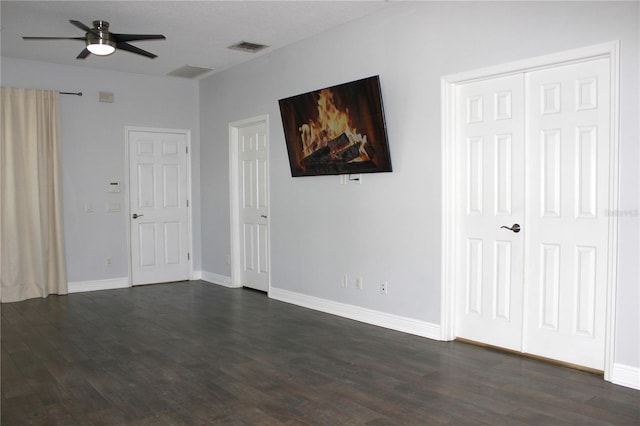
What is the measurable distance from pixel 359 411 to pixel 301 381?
1.92 feet

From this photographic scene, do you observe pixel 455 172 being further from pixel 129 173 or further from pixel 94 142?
pixel 94 142

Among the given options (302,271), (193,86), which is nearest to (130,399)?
(302,271)

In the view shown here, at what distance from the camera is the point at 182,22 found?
16.0 ft

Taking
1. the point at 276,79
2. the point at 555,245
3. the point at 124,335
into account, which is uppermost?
the point at 276,79

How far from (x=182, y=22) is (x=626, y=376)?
4.59 m

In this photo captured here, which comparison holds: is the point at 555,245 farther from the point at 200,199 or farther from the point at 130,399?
the point at 200,199

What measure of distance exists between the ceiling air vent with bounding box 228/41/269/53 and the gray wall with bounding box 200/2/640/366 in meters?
0.22

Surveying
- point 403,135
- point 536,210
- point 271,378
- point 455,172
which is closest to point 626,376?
point 536,210

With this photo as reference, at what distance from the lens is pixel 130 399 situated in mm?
3098

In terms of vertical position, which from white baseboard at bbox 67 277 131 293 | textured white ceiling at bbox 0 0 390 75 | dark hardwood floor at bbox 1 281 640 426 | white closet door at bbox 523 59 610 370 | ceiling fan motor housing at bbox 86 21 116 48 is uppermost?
textured white ceiling at bbox 0 0 390 75

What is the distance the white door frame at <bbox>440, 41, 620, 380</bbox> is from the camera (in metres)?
3.19

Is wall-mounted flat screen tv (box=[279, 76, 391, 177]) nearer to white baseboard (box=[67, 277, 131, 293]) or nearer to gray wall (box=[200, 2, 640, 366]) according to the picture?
gray wall (box=[200, 2, 640, 366])

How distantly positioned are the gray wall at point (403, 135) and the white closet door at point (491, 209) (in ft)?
0.68

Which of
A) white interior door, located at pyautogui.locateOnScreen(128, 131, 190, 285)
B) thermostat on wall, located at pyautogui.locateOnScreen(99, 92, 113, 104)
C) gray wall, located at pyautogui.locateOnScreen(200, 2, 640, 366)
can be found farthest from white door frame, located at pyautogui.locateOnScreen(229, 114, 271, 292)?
thermostat on wall, located at pyautogui.locateOnScreen(99, 92, 113, 104)
